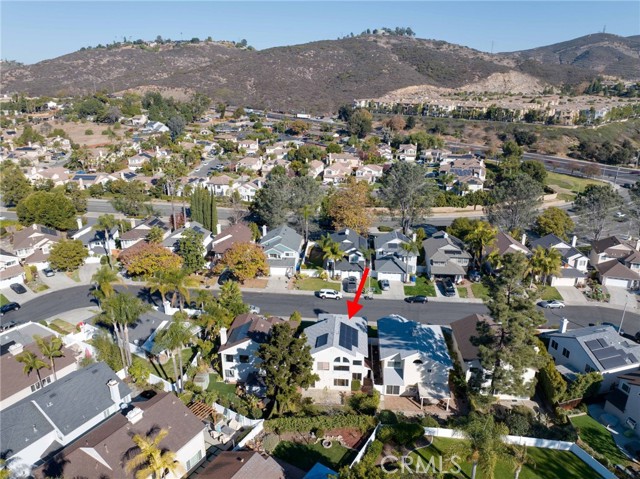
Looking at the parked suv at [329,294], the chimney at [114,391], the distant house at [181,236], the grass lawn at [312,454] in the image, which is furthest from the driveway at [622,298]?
the chimney at [114,391]

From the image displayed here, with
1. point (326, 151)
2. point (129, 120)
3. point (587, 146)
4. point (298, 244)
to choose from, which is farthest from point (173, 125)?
point (587, 146)

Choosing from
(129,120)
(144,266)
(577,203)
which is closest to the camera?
(144,266)

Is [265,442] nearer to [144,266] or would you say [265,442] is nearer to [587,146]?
[144,266]

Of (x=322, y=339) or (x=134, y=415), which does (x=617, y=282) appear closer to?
(x=322, y=339)

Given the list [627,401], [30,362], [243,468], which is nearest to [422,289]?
[627,401]

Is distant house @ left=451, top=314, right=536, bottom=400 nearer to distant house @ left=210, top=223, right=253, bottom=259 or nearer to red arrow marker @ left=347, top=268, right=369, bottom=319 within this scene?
red arrow marker @ left=347, top=268, right=369, bottom=319

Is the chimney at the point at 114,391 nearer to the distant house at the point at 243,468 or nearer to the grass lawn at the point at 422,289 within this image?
the distant house at the point at 243,468
